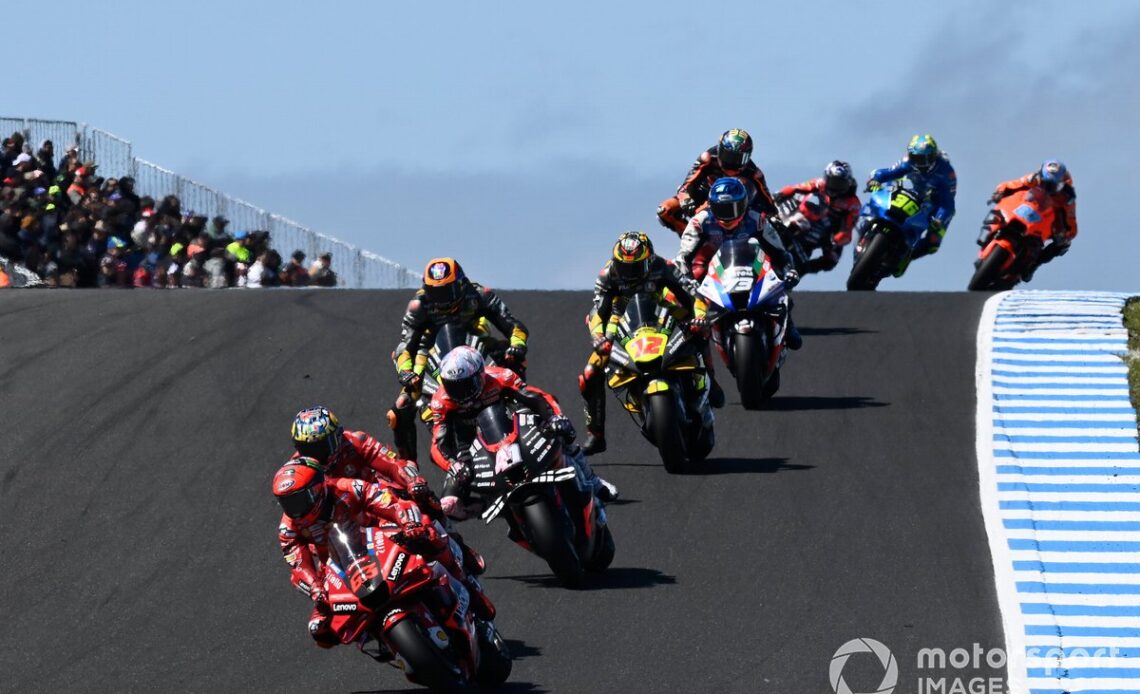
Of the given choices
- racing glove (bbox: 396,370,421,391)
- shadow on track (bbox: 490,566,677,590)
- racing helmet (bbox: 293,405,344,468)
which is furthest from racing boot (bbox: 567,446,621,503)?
racing glove (bbox: 396,370,421,391)

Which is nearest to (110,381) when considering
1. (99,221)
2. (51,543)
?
(51,543)

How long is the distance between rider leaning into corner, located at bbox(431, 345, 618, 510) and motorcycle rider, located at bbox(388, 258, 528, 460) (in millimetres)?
2207

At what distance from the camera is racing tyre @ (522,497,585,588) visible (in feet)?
44.7

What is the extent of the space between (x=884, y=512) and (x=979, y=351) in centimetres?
577

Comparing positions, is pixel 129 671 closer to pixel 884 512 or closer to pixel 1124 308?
pixel 884 512

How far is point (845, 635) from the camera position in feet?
42.4

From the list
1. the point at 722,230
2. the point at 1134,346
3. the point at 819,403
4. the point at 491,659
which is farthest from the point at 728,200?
the point at 491,659

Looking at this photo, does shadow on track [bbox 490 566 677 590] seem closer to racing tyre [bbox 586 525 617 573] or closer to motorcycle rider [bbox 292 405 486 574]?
racing tyre [bbox 586 525 617 573]

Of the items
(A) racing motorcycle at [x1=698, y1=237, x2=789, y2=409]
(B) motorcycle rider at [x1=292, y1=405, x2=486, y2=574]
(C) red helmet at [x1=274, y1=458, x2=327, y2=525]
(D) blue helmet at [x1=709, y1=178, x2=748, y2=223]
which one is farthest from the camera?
(D) blue helmet at [x1=709, y1=178, x2=748, y2=223]

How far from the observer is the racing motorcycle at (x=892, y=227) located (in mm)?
23875

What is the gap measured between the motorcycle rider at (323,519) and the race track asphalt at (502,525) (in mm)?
1132

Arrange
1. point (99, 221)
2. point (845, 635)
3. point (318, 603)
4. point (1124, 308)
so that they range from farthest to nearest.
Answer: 1. point (99, 221)
2. point (1124, 308)
3. point (845, 635)
4. point (318, 603)

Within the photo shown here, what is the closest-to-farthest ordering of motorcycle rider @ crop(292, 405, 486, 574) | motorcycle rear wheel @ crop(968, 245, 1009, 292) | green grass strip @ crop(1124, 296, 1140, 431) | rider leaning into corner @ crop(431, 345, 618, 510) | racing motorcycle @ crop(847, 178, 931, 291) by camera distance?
motorcycle rider @ crop(292, 405, 486, 574), rider leaning into corner @ crop(431, 345, 618, 510), green grass strip @ crop(1124, 296, 1140, 431), racing motorcycle @ crop(847, 178, 931, 291), motorcycle rear wheel @ crop(968, 245, 1009, 292)

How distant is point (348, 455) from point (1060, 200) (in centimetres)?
1537
